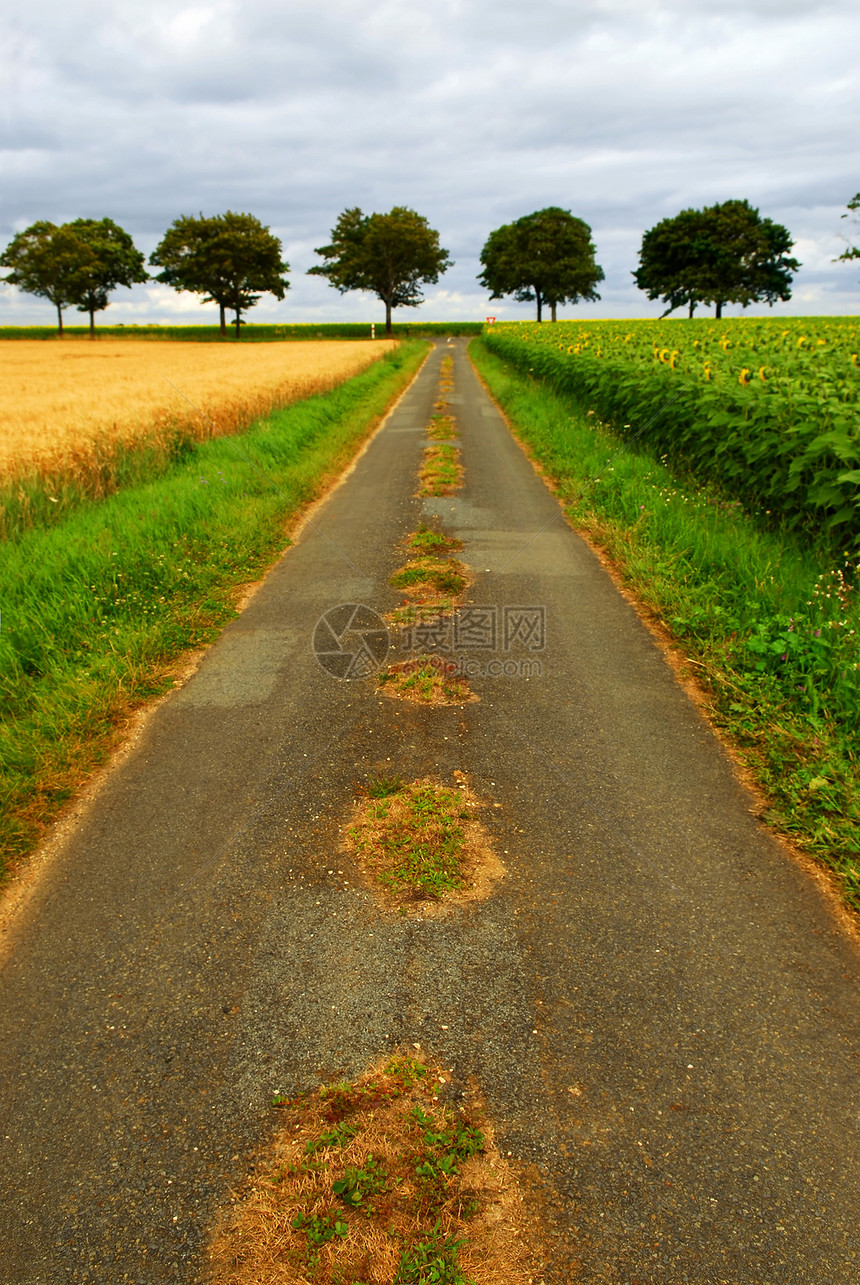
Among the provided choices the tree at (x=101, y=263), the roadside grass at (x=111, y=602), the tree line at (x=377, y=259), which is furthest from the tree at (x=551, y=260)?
the roadside grass at (x=111, y=602)

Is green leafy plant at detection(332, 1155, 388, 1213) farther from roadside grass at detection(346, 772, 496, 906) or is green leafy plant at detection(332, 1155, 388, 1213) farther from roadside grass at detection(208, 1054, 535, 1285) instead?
roadside grass at detection(346, 772, 496, 906)

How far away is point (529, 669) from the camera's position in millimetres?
5430

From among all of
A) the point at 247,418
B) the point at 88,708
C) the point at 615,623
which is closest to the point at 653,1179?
the point at 88,708

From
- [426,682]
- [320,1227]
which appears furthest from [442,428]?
[320,1227]

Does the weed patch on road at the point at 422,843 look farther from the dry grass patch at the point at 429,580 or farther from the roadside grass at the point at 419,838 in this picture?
the dry grass patch at the point at 429,580

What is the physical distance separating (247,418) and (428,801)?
1288 cm

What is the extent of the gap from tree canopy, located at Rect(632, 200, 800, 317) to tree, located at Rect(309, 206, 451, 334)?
938 inches

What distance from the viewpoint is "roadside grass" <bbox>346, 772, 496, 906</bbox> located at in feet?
10.8

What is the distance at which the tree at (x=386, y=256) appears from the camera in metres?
76.2

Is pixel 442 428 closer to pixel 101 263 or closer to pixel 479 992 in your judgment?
pixel 479 992

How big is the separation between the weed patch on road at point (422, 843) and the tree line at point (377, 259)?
251 feet

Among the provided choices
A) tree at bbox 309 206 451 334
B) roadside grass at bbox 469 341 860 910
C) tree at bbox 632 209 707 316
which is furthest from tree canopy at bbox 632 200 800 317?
roadside grass at bbox 469 341 860 910

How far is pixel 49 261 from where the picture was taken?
73.4m

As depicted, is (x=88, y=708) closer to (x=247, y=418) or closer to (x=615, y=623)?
(x=615, y=623)
